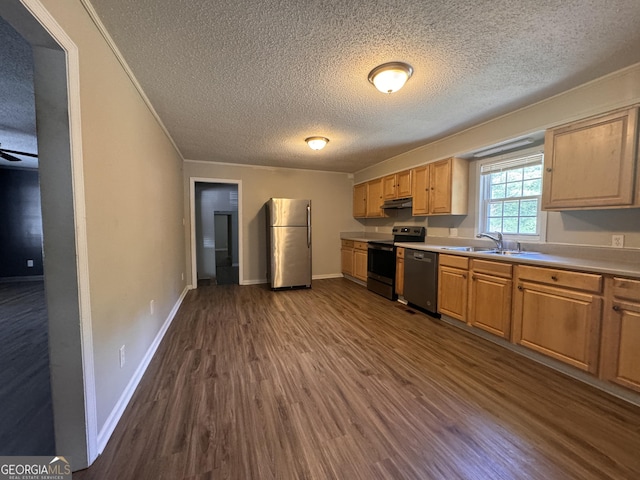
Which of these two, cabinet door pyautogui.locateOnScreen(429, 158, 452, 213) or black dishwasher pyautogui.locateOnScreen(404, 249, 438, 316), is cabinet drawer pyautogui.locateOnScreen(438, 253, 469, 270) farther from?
cabinet door pyautogui.locateOnScreen(429, 158, 452, 213)

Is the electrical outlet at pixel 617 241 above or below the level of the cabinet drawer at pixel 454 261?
above

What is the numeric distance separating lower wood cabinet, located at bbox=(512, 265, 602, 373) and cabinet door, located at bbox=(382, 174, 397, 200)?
2.51m

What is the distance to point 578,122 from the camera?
2160 mm

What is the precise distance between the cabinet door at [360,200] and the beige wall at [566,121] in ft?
6.33

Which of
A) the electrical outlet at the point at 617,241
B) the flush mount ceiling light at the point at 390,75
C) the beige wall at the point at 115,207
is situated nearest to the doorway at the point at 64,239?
the beige wall at the point at 115,207

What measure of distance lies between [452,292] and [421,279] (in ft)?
1.62

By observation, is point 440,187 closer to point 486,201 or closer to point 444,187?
point 444,187

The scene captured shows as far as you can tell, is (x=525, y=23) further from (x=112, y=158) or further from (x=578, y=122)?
(x=112, y=158)

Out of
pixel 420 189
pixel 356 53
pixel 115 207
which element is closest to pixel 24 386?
pixel 115 207

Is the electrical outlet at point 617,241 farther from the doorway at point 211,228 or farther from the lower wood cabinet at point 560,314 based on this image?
the doorway at point 211,228

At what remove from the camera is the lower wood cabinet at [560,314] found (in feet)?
6.12

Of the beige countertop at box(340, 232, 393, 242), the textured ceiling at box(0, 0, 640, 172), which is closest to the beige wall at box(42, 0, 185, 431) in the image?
the textured ceiling at box(0, 0, 640, 172)

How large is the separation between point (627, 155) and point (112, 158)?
3.60 metres

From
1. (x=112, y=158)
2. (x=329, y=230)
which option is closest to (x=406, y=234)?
(x=329, y=230)
